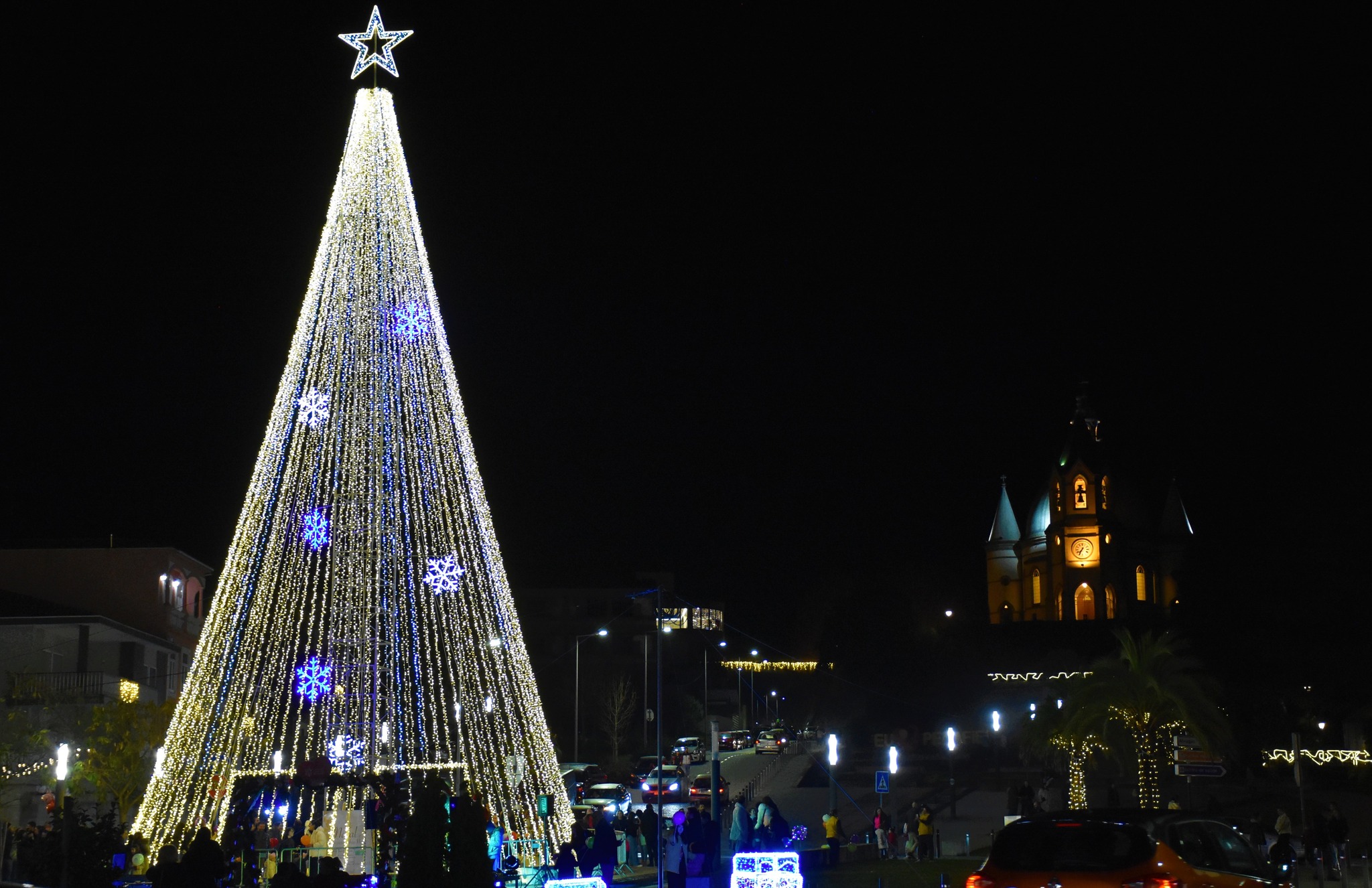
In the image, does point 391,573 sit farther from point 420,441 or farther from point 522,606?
point 522,606

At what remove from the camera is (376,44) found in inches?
722

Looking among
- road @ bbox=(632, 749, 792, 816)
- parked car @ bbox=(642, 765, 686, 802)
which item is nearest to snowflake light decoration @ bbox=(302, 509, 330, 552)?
parked car @ bbox=(642, 765, 686, 802)

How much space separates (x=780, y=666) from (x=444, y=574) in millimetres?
78288

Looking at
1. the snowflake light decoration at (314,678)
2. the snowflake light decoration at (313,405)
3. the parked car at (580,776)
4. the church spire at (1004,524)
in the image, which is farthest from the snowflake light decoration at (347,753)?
the church spire at (1004,524)

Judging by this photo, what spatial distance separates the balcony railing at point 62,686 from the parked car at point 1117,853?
111 ft

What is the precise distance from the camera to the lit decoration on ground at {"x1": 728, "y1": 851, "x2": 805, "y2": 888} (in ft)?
57.1

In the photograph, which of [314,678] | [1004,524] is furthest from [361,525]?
[1004,524]

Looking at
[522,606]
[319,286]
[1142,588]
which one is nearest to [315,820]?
[319,286]

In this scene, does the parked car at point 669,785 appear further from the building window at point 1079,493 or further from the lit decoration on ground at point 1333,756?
the building window at point 1079,493

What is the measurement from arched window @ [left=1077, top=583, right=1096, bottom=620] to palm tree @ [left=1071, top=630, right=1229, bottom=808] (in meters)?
69.8

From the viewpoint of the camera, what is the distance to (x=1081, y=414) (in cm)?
11419

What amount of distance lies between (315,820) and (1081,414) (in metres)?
101

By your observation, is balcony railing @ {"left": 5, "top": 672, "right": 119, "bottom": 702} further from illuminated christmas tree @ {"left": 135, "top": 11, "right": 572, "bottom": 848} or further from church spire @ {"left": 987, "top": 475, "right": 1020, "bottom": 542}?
church spire @ {"left": 987, "top": 475, "right": 1020, "bottom": 542}

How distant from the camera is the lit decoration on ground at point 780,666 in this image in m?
90.9
